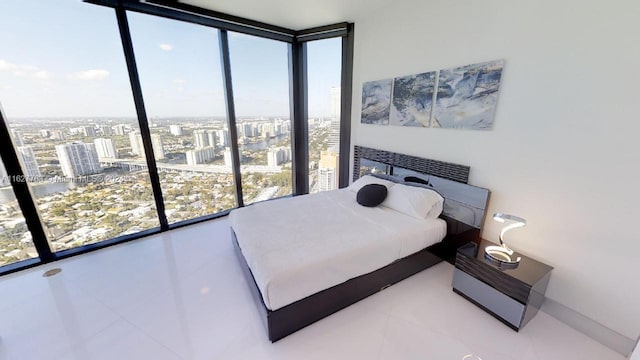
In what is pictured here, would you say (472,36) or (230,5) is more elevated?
(230,5)

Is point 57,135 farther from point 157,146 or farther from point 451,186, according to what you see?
point 451,186

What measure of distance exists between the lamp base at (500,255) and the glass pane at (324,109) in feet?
7.65

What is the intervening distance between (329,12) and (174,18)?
6.06 feet

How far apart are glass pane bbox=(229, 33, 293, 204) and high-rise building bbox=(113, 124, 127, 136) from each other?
1329 mm

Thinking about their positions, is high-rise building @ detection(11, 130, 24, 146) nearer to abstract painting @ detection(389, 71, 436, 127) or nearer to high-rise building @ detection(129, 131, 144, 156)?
high-rise building @ detection(129, 131, 144, 156)

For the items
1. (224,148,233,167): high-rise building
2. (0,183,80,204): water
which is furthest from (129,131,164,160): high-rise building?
(224,148,233,167): high-rise building

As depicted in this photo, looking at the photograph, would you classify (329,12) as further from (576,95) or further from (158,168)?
(158,168)

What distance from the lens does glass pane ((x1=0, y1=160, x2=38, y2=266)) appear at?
2.12m

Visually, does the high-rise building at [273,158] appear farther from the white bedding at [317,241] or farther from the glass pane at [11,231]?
the glass pane at [11,231]

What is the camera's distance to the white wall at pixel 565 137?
1.45 meters

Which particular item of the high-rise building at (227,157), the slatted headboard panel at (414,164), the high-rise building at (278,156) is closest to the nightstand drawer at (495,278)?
the slatted headboard panel at (414,164)

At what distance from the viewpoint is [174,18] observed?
267cm

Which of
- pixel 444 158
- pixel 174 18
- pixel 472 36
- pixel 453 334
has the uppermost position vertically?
pixel 174 18

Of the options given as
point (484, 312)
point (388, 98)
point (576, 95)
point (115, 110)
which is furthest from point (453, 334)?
point (115, 110)
